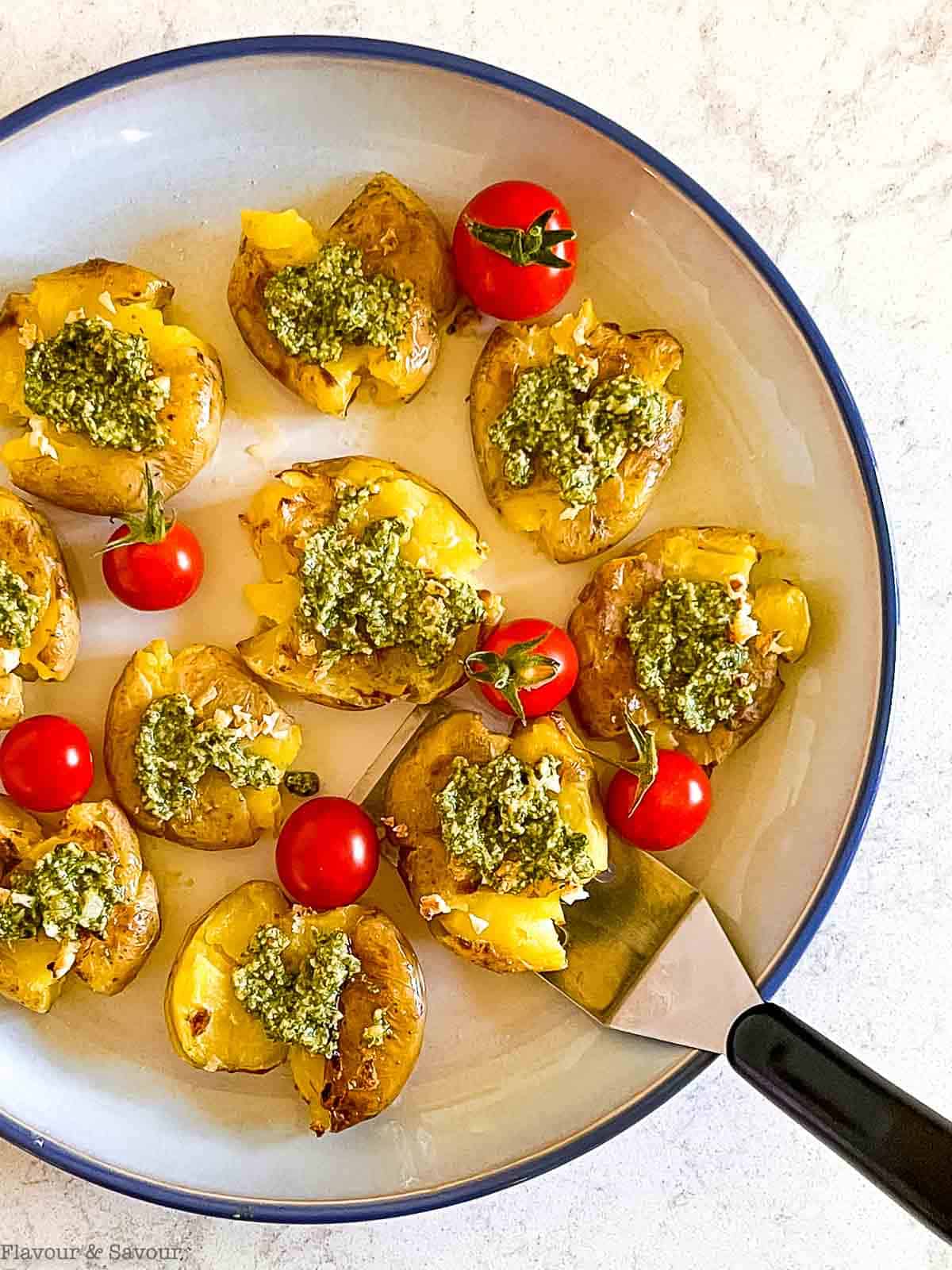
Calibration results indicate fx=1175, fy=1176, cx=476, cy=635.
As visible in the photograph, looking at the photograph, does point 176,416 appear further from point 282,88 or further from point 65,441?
point 282,88

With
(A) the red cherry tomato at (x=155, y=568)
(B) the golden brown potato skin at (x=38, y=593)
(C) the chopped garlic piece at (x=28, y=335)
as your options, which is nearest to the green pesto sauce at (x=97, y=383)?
(C) the chopped garlic piece at (x=28, y=335)

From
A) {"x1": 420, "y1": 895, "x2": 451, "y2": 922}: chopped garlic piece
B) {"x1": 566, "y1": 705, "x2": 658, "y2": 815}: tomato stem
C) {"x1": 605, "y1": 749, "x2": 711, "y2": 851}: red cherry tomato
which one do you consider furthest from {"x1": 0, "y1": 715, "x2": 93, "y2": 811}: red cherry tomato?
{"x1": 605, "y1": 749, "x2": 711, "y2": 851}: red cherry tomato

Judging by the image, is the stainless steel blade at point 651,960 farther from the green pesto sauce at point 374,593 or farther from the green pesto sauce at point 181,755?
the green pesto sauce at point 181,755

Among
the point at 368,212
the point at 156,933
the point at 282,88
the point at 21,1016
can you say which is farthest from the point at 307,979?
the point at 282,88

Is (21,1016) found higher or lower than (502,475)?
lower

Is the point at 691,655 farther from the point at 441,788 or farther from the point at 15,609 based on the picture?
the point at 15,609
